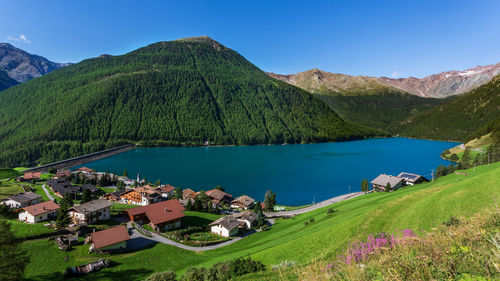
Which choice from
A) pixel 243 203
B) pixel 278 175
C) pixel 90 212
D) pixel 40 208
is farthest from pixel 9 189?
pixel 278 175

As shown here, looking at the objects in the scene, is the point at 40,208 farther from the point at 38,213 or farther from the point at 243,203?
the point at 243,203

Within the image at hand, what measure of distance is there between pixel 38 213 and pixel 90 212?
10152mm

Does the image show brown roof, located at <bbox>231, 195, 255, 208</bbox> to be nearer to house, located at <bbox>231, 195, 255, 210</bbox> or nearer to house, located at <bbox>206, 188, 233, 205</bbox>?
house, located at <bbox>231, 195, 255, 210</bbox>

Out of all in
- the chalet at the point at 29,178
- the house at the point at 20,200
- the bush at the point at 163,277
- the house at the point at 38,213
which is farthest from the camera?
the chalet at the point at 29,178

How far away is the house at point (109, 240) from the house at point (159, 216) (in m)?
7.94

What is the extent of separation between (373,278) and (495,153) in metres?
107

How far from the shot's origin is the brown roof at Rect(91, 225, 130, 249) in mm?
34906

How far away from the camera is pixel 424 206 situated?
18.3 m

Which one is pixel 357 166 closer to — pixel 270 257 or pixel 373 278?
pixel 270 257

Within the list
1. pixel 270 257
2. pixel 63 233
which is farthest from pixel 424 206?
pixel 63 233

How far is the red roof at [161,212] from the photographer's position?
4681cm

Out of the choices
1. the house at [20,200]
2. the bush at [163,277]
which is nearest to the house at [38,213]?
the house at [20,200]

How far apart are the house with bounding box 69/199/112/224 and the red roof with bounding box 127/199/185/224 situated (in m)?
6.22

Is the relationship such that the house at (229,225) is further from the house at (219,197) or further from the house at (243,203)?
the house at (219,197)
